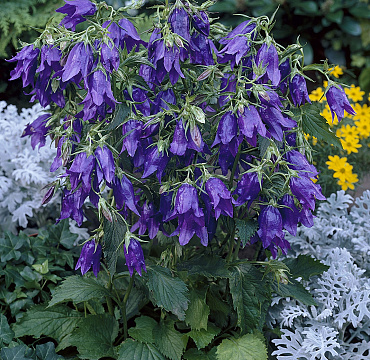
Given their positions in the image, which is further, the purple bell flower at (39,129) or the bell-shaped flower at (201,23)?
the purple bell flower at (39,129)

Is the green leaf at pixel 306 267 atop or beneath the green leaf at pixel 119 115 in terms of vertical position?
beneath

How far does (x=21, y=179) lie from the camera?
258 centimetres

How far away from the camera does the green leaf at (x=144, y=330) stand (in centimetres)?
174

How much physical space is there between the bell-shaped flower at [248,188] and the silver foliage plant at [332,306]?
729 mm

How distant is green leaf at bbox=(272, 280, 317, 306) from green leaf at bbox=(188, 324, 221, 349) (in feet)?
0.93

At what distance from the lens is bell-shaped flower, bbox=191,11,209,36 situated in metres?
1.45

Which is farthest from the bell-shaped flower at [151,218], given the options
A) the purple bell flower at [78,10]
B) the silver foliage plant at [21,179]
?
the silver foliage plant at [21,179]

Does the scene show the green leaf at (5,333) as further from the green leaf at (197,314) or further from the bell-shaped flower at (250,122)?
the bell-shaped flower at (250,122)

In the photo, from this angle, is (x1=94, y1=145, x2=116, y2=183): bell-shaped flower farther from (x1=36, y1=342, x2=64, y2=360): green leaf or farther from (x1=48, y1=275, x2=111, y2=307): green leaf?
(x1=36, y1=342, x2=64, y2=360): green leaf

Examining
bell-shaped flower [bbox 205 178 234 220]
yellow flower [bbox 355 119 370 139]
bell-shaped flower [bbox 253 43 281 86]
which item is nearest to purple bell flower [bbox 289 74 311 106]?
bell-shaped flower [bbox 253 43 281 86]

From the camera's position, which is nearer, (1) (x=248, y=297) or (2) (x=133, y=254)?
(2) (x=133, y=254)

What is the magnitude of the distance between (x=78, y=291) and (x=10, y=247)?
0.77 metres

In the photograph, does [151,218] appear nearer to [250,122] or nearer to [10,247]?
[250,122]

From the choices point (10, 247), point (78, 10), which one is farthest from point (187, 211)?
point (10, 247)
